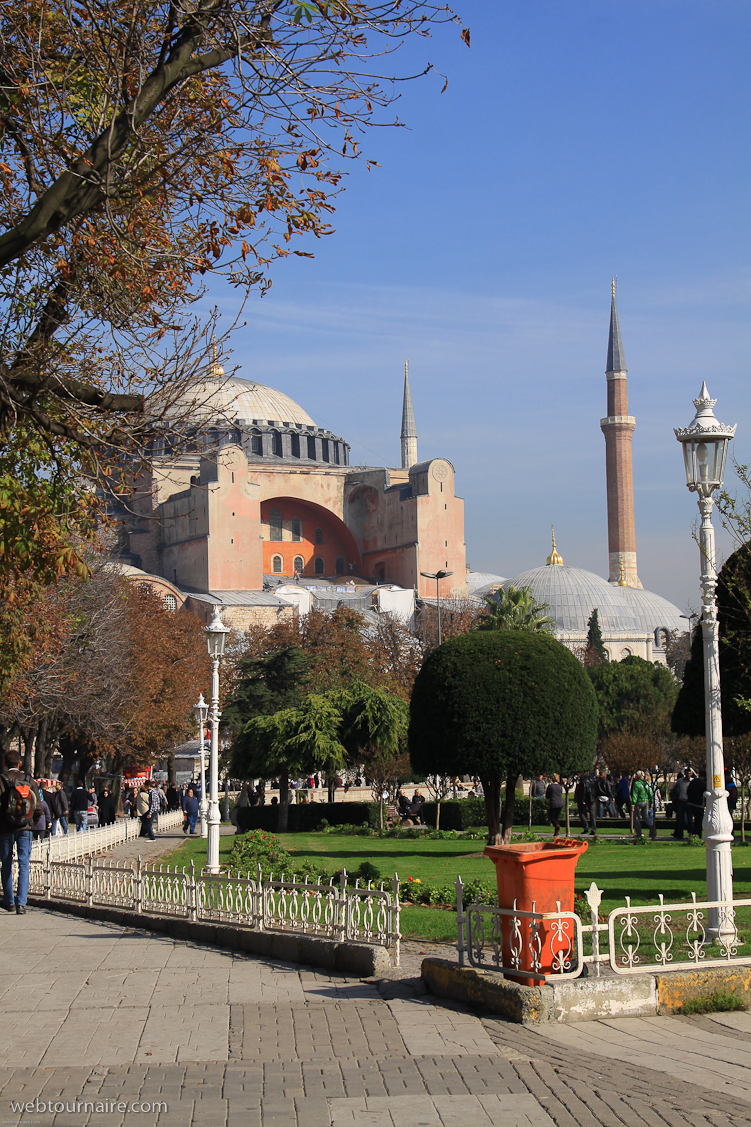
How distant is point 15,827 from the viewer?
9742mm

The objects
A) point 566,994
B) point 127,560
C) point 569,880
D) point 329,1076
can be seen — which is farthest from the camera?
point 127,560

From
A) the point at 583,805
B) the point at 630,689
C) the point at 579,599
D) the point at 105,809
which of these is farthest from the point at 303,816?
the point at 579,599

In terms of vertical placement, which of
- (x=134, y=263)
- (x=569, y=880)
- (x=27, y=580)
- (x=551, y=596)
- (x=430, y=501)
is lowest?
(x=569, y=880)

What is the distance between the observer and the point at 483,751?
54.4ft

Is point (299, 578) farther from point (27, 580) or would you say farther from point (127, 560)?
point (27, 580)

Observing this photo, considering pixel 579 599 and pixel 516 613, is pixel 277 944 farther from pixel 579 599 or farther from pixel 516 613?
pixel 579 599

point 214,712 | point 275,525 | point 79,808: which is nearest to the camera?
point 214,712

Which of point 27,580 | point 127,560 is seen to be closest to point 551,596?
point 127,560

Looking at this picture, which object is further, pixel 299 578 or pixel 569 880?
pixel 299 578

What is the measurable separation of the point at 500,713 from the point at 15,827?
845 centimetres

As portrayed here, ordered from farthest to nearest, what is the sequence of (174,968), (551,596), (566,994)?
1. (551,596)
2. (174,968)
3. (566,994)

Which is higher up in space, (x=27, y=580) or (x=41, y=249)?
(x=41, y=249)

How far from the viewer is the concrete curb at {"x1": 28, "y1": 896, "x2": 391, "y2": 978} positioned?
6445mm

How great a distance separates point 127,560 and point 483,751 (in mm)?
50822
